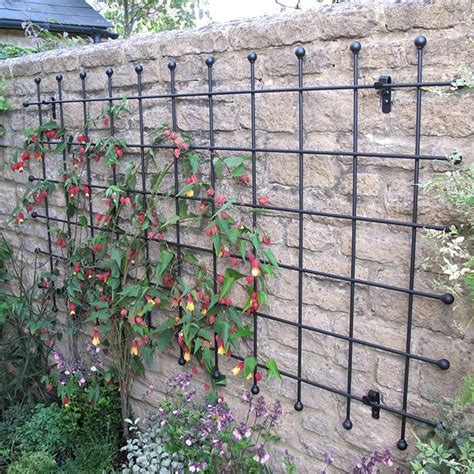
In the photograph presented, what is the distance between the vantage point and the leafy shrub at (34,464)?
284 centimetres

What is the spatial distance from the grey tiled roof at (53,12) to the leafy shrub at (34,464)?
214 inches

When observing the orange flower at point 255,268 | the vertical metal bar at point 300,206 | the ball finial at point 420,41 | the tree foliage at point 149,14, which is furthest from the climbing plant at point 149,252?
the tree foliage at point 149,14

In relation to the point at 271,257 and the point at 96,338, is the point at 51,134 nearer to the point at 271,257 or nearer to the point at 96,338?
the point at 96,338

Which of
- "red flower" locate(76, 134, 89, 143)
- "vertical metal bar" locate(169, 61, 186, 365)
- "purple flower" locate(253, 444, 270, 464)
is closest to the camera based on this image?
"purple flower" locate(253, 444, 270, 464)

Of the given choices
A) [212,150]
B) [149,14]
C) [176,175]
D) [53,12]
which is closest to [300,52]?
[212,150]

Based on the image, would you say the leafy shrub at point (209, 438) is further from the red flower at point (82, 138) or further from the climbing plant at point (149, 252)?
the red flower at point (82, 138)

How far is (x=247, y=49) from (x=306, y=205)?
64 cm

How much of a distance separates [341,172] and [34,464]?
6.22ft

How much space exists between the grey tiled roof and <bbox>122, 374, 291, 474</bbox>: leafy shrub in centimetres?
562

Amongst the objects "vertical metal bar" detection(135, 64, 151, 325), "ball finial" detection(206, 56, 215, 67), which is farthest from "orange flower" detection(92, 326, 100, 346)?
"ball finial" detection(206, 56, 215, 67)

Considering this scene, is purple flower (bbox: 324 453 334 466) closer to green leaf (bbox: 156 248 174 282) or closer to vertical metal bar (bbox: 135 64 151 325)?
green leaf (bbox: 156 248 174 282)

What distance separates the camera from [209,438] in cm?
261

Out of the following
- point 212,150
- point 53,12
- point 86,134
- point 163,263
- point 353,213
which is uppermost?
point 53,12

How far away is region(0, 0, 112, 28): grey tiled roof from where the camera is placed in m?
7.23
